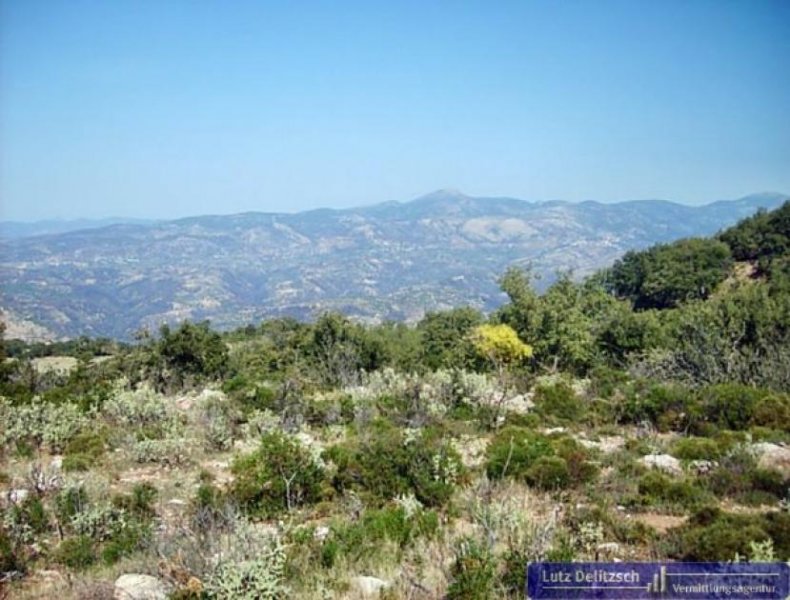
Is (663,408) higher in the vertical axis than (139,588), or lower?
lower

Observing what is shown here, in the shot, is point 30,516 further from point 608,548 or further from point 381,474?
point 608,548

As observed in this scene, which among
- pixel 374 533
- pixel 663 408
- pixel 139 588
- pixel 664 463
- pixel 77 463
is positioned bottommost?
pixel 663 408

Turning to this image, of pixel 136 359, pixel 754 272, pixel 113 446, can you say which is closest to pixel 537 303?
pixel 136 359

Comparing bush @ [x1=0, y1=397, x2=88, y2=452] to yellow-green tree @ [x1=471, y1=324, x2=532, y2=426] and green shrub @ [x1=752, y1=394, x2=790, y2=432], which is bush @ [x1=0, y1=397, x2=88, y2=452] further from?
yellow-green tree @ [x1=471, y1=324, x2=532, y2=426]

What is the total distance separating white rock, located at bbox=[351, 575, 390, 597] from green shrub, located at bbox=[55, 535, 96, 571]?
346 cm

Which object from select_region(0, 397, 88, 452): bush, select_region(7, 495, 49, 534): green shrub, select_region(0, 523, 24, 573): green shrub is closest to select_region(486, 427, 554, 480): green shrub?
select_region(0, 523, 24, 573): green shrub

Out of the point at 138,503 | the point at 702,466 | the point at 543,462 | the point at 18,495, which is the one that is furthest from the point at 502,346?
the point at 18,495

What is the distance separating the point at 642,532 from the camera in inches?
280

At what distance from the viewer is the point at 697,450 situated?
37.0 ft

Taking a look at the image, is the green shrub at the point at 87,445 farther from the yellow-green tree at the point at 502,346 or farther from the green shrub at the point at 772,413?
the yellow-green tree at the point at 502,346

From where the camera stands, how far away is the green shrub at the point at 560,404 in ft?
53.3

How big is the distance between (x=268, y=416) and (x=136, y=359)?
15.4 meters

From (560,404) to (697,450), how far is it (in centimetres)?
550

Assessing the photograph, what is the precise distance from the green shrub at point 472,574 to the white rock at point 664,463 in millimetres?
6307
